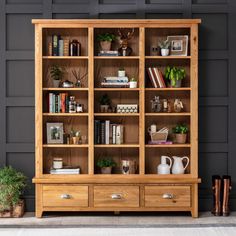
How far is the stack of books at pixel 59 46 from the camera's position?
6.48m

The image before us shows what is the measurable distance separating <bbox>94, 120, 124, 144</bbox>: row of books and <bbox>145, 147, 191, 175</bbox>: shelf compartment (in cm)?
37

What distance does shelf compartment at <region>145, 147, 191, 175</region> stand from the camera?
6.67 metres

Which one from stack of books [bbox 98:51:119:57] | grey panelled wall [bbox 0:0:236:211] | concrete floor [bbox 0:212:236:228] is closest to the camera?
concrete floor [bbox 0:212:236:228]

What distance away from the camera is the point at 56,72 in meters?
6.51

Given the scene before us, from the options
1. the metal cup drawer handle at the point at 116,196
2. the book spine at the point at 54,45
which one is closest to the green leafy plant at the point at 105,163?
the metal cup drawer handle at the point at 116,196

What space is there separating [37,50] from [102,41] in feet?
2.29

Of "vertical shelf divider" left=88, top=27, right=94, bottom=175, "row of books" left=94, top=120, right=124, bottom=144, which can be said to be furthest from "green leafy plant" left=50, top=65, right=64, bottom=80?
"row of books" left=94, top=120, right=124, bottom=144

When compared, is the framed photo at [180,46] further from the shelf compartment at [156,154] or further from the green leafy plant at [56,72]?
the green leafy plant at [56,72]

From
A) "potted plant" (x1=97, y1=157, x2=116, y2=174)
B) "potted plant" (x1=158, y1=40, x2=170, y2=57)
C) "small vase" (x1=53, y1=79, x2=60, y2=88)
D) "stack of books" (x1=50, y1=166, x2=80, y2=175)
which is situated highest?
"potted plant" (x1=158, y1=40, x2=170, y2=57)

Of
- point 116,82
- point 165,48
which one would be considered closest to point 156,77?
point 165,48

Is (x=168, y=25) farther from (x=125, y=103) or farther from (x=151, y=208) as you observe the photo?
(x=151, y=208)

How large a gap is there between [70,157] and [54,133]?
0.35 meters

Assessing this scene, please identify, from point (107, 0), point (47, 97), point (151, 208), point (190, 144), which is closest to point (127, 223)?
point (151, 208)

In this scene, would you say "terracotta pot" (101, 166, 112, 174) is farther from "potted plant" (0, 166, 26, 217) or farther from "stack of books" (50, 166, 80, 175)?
"potted plant" (0, 166, 26, 217)
